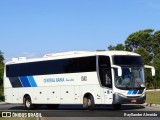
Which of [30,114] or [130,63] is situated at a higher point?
[130,63]

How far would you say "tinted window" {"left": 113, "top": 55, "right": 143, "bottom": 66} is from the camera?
26.8 metres

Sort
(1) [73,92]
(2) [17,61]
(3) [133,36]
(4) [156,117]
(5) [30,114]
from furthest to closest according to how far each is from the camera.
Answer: (3) [133,36], (2) [17,61], (1) [73,92], (4) [156,117], (5) [30,114]

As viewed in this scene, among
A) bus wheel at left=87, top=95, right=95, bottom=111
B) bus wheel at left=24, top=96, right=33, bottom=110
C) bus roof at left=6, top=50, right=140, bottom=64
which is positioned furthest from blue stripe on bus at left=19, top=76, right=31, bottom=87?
bus wheel at left=87, top=95, right=95, bottom=111

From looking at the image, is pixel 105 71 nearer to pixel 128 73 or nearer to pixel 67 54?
pixel 128 73

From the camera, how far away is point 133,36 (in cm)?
11275

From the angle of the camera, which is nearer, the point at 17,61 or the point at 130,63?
the point at 130,63

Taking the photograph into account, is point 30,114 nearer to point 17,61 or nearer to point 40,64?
point 40,64

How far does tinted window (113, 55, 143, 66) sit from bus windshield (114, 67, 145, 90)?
14.1 inches

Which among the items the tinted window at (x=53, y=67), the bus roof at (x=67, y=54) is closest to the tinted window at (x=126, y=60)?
the bus roof at (x=67, y=54)

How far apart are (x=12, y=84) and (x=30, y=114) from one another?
17480 mm

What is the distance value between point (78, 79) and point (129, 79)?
3605 millimetres

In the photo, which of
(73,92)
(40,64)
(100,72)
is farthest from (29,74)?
(100,72)

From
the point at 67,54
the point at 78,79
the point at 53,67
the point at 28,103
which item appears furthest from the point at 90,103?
the point at 28,103

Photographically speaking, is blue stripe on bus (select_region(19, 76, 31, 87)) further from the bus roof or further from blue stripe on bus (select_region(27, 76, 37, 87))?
the bus roof
